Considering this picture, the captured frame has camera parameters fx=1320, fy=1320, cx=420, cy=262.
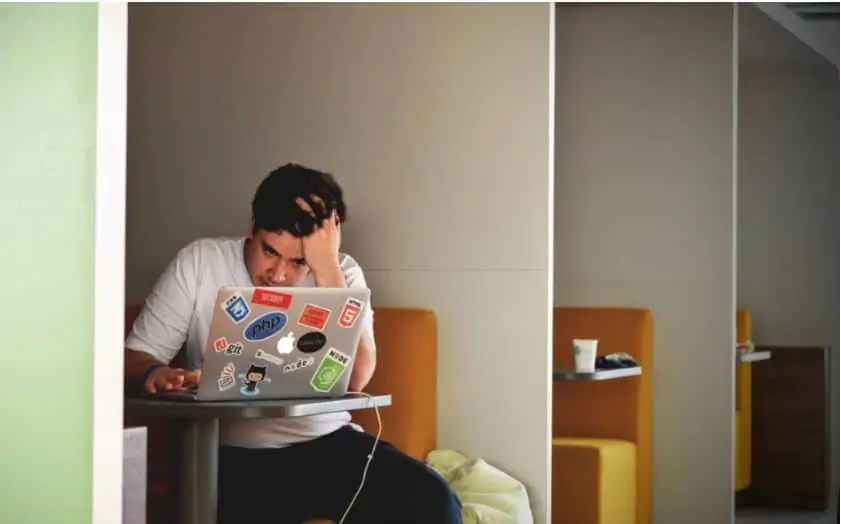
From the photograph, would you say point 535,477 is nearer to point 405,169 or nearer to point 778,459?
point 405,169

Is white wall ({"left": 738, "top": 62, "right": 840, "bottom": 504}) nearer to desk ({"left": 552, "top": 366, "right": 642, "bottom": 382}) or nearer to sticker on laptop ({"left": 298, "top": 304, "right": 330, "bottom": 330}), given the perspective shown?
desk ({"left": 552, "top": 366, "right": 642, "bottom": 382})

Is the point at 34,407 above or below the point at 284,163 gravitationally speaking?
below

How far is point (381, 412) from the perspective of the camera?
4668 mm

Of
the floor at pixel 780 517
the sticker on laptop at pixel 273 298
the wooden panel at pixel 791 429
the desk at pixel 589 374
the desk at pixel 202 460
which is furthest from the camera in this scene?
the wooden panel at pixel 791 429

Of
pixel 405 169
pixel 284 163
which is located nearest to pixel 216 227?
pixel 284 163

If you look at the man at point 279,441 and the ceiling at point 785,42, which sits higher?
the ceiling at point 785,42

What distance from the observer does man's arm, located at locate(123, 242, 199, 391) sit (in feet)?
13.0

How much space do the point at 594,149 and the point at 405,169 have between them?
5.11ft

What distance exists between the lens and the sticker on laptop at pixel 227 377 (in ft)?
11.2

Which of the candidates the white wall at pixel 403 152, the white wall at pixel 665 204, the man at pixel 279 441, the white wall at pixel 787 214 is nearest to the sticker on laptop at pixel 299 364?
the man at pixel 279 441

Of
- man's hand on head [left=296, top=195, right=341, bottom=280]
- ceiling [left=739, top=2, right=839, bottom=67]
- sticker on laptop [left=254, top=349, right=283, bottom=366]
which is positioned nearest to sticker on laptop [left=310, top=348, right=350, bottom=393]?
sticker on laptop [left=254, top=349, right=283, bottom=366]

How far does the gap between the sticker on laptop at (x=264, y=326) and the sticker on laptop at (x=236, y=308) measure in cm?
3

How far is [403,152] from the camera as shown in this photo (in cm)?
489

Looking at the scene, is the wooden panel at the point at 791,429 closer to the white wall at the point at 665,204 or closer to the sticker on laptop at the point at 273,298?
the white wall at the point at 665,204
